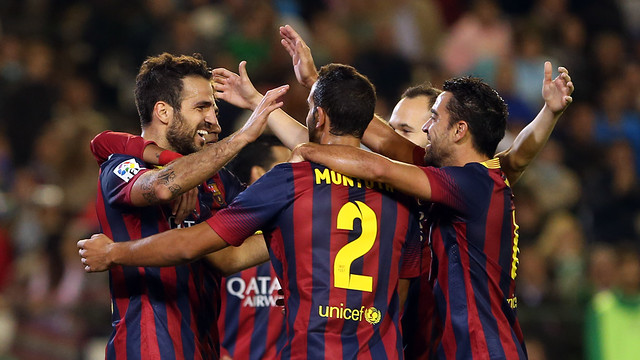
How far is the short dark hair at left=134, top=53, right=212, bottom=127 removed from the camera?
5.18m

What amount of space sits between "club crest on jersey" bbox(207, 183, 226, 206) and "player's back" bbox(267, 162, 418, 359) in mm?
851

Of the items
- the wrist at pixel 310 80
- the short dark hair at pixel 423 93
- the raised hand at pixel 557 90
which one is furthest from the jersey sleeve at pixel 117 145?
the raised hand at pixel 557 90

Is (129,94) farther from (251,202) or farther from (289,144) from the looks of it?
(251,202)

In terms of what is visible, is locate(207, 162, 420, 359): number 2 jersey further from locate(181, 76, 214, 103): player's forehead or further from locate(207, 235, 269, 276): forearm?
locate(181, 76, 214, 103): player's forehead

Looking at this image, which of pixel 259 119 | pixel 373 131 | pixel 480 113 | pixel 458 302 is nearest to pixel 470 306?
pixel 458 302

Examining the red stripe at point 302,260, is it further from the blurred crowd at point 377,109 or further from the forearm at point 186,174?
the blurred crowd at point 377,109

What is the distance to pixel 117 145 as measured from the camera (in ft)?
16.2

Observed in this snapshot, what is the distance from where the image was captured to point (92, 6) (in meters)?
11.6

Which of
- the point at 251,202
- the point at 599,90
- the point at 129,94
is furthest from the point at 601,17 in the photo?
the point at 251,202

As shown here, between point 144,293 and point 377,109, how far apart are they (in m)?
6.20

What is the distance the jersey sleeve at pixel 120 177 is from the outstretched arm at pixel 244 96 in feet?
2.94

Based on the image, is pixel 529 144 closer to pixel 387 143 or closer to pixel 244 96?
pixel 387 143

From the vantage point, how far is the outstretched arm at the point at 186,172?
14.8 feet

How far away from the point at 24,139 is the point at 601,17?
7618mm
